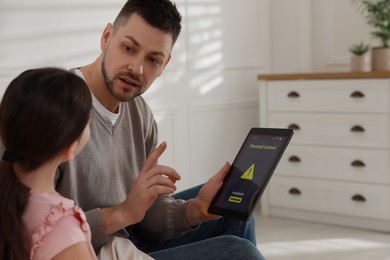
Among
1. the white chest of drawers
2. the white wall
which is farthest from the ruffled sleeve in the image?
the white chest of drawers

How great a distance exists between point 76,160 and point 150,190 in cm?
25

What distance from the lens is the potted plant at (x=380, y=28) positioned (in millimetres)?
3904

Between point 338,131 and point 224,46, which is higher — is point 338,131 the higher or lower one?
the lower one

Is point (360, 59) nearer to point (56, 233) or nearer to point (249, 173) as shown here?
point (249, 173)

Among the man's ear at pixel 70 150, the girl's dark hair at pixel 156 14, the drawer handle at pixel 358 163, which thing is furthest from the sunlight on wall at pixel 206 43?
the man's ear at pixel 70 150

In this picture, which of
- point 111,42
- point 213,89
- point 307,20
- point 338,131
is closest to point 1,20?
point 111,42

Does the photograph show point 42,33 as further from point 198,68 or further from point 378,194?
point 378,194

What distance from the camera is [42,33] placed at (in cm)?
316

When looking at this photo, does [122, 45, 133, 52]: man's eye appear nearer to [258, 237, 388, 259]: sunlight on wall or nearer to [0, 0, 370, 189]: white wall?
[0, 0, 370, 189]: white wall

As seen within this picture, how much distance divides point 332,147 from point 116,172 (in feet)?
7.47

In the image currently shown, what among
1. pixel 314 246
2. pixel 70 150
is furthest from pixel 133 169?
pixel 314 246

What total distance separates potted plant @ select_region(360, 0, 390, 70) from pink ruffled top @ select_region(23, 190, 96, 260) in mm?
2959

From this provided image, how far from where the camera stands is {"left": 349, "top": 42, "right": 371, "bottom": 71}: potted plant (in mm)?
3980

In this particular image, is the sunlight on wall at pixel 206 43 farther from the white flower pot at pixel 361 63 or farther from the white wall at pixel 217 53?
the white flower pot at pixel 361 63
